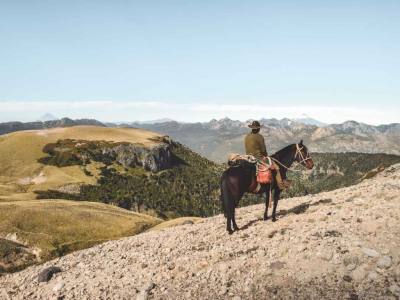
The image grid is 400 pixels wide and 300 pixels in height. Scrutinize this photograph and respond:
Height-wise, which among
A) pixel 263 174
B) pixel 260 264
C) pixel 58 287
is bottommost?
pixel 58 287

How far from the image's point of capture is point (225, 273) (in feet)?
66.6

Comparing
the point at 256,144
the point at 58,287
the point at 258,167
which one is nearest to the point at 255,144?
the point at 256,144

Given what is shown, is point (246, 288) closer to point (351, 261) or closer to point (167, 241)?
point (351, 261)

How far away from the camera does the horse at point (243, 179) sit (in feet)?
82.4

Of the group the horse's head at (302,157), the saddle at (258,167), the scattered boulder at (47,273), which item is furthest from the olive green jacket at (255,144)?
the scattered boulder at (47,273)

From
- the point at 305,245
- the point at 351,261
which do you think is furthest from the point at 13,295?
the point at 351,261

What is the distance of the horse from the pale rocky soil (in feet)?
5.23

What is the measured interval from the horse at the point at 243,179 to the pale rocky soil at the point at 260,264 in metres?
1.59

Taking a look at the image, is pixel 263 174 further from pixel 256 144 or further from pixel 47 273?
pixel 47 273

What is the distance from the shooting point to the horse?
989 inches

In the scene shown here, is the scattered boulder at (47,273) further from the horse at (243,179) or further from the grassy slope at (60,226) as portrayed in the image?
the grassy slope at (60,226)

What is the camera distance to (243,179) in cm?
2556

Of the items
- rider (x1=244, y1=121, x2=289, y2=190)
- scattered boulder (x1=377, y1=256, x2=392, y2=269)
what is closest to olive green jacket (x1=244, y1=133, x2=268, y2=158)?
rider (x1=244, y1=121, x2=289, y2=190)

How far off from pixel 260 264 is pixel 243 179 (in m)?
6.14
